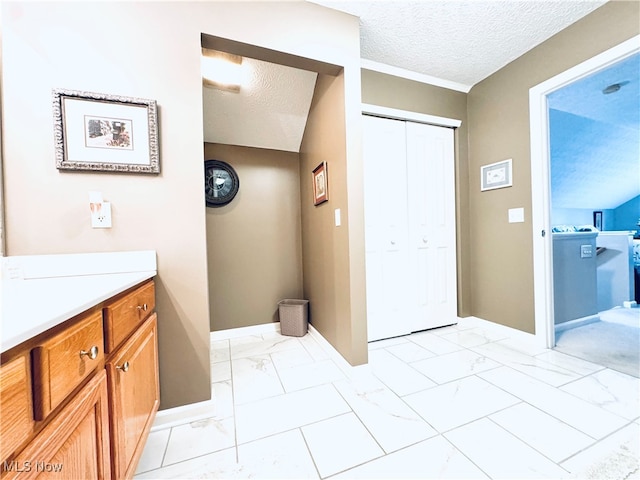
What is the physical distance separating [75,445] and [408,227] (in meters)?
2.37

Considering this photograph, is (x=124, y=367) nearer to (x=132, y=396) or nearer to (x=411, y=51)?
(x=132, y=396)

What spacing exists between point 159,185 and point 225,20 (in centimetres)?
A: 101

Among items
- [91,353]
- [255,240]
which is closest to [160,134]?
[91,353]

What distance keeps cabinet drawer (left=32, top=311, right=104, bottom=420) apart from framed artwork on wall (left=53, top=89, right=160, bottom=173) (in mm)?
861

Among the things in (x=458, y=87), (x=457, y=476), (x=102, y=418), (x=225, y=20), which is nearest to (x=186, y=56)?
(x=225, y=20)

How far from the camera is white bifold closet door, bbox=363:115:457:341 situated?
2236mm

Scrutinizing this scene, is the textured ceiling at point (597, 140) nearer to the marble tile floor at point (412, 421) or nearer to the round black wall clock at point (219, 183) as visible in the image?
the marble tile floor at point (412, 421)

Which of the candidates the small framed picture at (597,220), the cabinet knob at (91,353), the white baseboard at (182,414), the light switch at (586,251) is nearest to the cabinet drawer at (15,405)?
the cabinet knob at (91,353)

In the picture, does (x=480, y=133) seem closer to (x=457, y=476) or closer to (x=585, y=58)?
(x=585, y=58)

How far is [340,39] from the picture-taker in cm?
161

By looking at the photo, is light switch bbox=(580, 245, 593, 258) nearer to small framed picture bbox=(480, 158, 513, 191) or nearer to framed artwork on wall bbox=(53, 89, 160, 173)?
small framed picture bbox=(480, 158, 513, 191)

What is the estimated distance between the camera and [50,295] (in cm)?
70

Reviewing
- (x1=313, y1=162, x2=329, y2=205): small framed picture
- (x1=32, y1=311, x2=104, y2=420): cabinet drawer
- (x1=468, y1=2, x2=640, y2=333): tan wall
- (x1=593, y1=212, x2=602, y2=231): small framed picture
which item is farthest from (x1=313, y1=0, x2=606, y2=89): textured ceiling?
(x1=593, y1=212, x2=602, y2=231): small framed picture

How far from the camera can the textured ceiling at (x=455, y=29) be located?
5.33 feet
